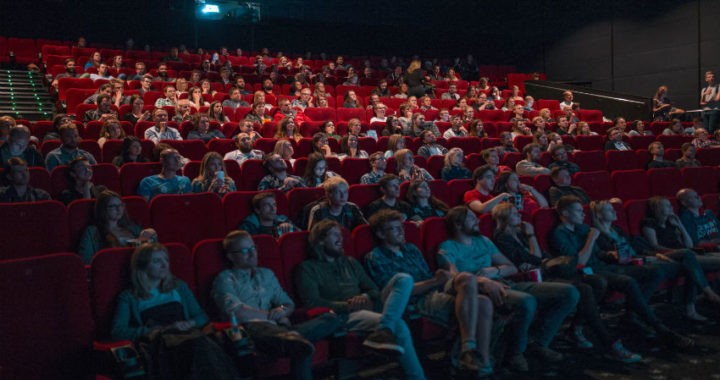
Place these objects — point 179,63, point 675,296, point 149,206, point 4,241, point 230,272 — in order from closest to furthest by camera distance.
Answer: point 230,272 → point 4,241 → point 149,206 → point 675,296 → point 179,63

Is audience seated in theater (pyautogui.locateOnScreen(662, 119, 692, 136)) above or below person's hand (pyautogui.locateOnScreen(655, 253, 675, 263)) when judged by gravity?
above

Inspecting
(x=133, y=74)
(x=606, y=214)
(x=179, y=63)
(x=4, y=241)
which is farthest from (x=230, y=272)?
(x=179, y=63)

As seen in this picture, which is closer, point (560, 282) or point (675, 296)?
point (560, 282)

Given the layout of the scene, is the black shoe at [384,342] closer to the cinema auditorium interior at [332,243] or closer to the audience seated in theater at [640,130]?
the cinema auditorium interior at [332,243]

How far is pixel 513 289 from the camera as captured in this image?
1618 mm

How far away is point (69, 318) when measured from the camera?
3.80 feet

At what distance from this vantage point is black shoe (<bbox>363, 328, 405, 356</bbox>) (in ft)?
4.23

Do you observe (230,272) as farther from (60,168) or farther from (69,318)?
(60,168)

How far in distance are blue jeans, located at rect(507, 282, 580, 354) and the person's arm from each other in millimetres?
576

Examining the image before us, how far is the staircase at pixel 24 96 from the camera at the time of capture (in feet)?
11.4

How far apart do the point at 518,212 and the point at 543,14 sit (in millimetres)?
5514

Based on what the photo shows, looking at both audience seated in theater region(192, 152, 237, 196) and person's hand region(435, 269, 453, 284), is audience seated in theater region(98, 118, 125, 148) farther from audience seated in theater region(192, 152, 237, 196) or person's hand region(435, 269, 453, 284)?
person's hand region(435, 269, 453, 284)

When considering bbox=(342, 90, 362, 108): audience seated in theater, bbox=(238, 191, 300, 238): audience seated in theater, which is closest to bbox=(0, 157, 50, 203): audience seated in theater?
bbox=(238, 191, 300, 238): audience seated in theater

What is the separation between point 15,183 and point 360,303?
1155mm
